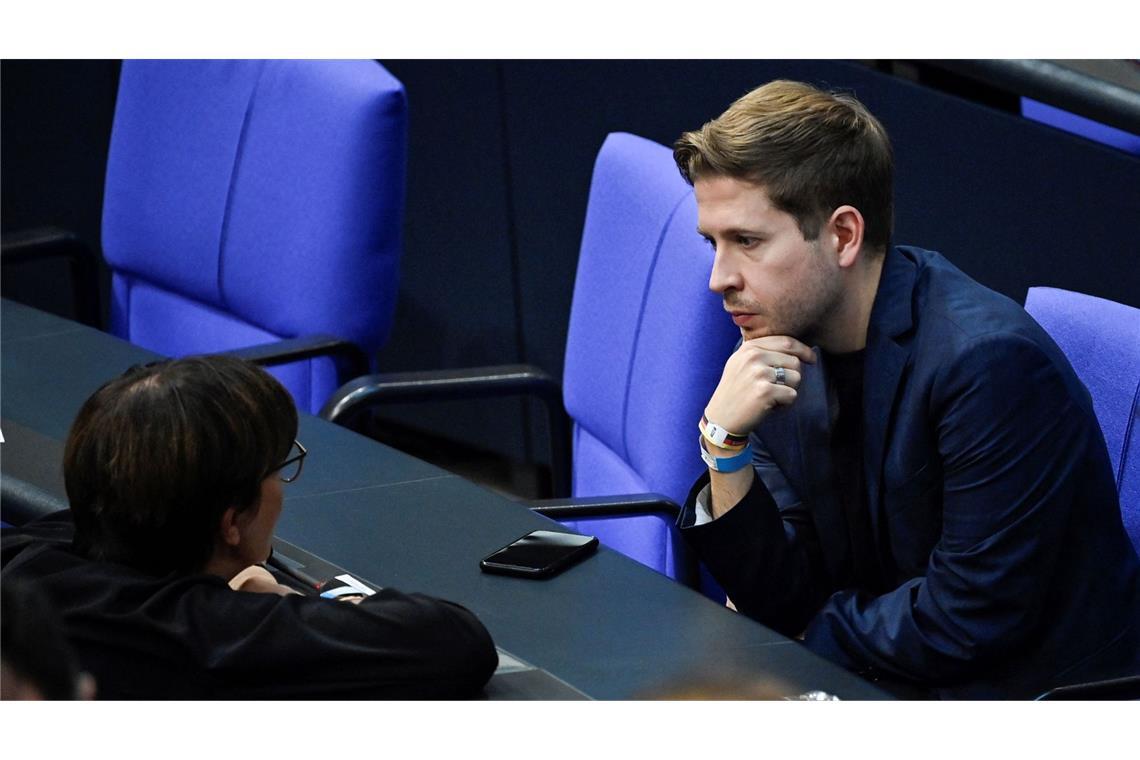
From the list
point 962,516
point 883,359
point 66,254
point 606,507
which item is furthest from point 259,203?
point 962,516

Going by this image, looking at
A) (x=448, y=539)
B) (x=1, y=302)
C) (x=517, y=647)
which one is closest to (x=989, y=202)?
(x=448, y=539)

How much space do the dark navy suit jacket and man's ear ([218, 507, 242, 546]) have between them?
58 centimetres

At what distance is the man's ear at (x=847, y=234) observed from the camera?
1723 millimetres

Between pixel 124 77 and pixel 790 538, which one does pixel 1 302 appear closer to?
A: pixel 124 77

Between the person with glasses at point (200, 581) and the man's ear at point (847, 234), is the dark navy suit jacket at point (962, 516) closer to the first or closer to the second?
the man's ear at point (847, 234)

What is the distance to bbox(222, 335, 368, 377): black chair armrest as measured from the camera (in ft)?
7.93

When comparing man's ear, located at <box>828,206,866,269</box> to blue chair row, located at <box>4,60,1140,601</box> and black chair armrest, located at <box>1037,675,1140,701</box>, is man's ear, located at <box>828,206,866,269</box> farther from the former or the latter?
black chair armrest, located at <box>1037,675,1140,701</box>

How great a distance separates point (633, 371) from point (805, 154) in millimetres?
508

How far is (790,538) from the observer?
181 cm

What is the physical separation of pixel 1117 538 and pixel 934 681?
0.25m

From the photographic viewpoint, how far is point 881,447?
1.71 metres

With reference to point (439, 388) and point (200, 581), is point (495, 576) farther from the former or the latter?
point (439, 388)

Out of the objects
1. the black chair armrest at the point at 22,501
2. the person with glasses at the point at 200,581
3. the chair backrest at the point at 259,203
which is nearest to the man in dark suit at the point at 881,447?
the person with glasses at the point at 200,581

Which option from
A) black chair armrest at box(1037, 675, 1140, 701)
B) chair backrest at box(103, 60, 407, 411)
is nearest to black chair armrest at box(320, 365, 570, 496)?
chair backrest at box(103, 60, 407, 411)
